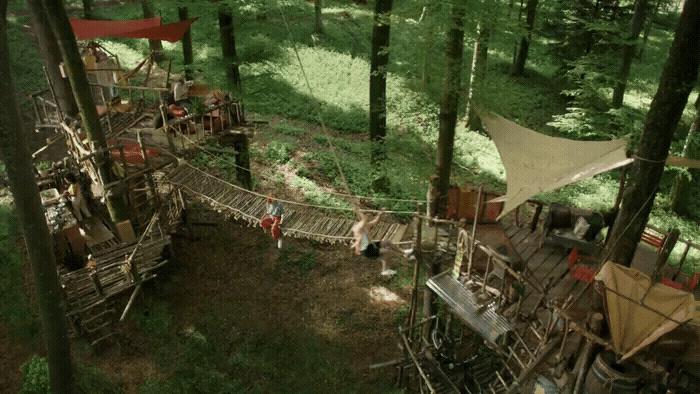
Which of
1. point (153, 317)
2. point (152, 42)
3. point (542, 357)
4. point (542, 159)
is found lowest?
point (153, 317)

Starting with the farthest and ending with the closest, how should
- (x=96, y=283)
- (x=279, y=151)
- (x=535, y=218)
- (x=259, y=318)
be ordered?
(x=279, y=151) < (x=259, y=318) < (x=96, y=283) < (x=535, y=218)

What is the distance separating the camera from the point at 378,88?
47.1 feet

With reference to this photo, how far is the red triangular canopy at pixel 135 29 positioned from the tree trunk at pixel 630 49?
12.1 metres

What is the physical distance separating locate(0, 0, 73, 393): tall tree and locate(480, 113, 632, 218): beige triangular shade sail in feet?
22.7

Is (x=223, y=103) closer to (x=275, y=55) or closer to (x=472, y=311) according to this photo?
(x=275, y=55)

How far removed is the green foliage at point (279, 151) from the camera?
693 inches

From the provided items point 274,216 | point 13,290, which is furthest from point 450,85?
point 13,290

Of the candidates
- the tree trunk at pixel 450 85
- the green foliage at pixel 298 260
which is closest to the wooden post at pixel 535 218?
the tree trunk at pixel 450 85

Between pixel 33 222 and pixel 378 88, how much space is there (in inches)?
377

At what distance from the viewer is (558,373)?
708 centimetres

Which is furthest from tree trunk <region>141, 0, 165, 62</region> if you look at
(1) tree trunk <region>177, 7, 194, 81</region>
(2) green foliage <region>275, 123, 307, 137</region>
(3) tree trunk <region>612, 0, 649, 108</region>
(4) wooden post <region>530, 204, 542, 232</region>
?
(3) tree trunk <region>612, 0, 649, 108</region>

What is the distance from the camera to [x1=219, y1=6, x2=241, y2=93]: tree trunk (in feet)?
40.1

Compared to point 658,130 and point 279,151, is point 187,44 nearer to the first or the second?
point 279,151

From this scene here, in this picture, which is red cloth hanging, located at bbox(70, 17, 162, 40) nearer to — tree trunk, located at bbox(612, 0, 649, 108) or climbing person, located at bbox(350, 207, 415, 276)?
climbing person, located at bbox(350, 207, 415, 276)
